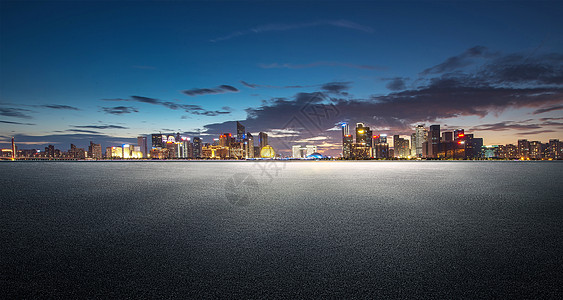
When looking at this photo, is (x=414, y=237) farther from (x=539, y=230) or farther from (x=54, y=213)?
(x=54, y=213)

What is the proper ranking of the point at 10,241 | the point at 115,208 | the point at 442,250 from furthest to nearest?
the point at 115,208 → the point at 10,241 → the point at 442,250

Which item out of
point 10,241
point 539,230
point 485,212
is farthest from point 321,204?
point 10,241

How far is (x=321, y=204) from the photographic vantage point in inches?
518

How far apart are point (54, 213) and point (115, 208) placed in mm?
2110

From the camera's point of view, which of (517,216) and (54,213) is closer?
(517,216)

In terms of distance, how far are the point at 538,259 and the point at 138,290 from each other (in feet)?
25.4

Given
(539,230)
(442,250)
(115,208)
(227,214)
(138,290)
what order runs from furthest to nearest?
(115,208) → (227,214) → (539,230) → (442,250) → (138,290)

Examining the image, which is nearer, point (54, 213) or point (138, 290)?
point (138, 290)

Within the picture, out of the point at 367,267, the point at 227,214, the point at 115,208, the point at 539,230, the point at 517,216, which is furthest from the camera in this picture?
the point at 115,208

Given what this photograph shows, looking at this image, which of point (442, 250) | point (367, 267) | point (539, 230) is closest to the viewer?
point (367, 267)

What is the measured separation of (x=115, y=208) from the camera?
1245 centimetres

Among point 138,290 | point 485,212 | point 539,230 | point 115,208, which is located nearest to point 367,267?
point 138,290

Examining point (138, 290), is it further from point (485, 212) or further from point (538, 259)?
point (485, 212)

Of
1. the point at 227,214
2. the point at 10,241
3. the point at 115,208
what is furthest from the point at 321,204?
the point at 10,241
